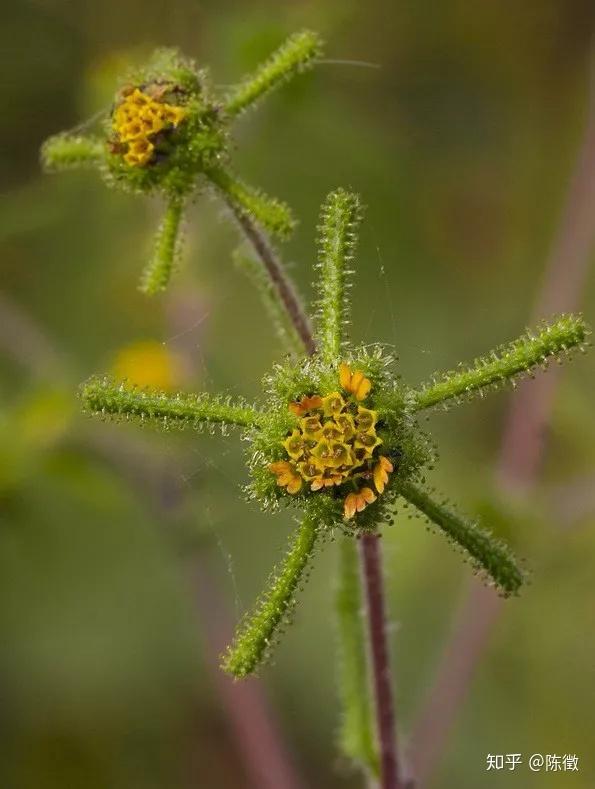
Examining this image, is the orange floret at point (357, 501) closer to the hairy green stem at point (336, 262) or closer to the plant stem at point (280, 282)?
the hairy green stem at point (336, 262)

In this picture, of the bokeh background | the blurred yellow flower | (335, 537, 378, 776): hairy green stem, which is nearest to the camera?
(335, 537, 378, 776): hairy green stem

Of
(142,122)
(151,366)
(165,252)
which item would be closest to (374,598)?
(165,252)

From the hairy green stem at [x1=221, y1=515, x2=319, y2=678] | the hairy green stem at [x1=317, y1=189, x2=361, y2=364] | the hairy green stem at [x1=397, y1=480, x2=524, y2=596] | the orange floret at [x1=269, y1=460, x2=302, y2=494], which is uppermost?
the hairy green stem at [x1=317, y1=189, x2=361, y2=364]

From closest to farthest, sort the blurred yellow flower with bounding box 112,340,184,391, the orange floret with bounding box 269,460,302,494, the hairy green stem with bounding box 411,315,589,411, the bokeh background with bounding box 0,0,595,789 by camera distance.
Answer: the hairy green stem with bounding box 411,315,589,411
the orange floret with bounding box 269,460,302,494
the blurred yellow flower with bounding box 112,340,184,391
the bokeh background with bounding box 0,0,595,789

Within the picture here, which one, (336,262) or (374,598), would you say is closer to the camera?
(336,262)

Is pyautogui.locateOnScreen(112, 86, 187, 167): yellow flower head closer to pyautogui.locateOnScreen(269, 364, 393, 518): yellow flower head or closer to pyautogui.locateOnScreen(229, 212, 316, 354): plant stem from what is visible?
pyautogui.locateOnScreen(229, 212, 316, 354): plant stem

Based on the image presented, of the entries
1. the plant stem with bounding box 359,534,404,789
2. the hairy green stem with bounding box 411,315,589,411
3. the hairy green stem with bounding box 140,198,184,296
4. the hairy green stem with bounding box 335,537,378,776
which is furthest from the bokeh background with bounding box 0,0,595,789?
the hairy green stem with bounding box 411,315,589,411

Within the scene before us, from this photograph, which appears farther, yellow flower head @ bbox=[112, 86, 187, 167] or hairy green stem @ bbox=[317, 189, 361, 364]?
yellow flower head @ bbox=[112, 86, 187, 167]

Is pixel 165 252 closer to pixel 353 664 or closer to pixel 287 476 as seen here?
pixel 287 476

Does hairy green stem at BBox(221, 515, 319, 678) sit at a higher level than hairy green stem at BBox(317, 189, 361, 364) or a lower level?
lower
